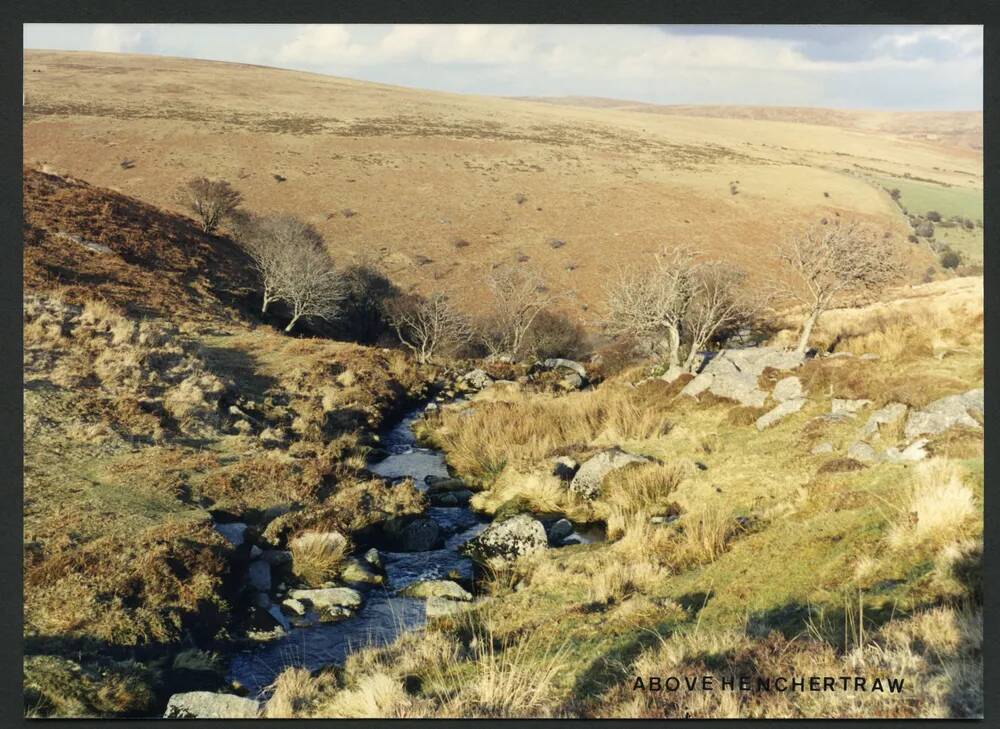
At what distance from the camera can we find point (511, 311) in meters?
29.7

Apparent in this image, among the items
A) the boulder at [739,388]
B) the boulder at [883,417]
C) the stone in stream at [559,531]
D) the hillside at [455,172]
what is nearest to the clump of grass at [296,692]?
the stone in stream at [559,531]

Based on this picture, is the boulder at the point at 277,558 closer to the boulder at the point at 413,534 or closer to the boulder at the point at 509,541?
the boulder at the point at 413,534

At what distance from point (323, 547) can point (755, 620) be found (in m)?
6.06

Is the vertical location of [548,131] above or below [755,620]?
above

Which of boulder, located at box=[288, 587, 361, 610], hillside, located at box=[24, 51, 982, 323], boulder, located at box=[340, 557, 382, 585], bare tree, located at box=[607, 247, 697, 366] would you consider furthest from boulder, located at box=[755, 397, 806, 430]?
hillside, located at box=[24, 51, 982, 323]

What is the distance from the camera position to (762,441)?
11641 millimetres

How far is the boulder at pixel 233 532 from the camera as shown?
30.8 ft

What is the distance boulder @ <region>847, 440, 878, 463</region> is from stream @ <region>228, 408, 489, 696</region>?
19.3 feet

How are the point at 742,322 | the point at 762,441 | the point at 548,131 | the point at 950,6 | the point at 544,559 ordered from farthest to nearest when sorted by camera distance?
1. the point at 548,131
2. the point at 742,322
3. the point at 762,441
4. the point at 544,559
5. the point at 950,6

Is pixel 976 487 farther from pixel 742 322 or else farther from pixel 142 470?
pixel 742 322

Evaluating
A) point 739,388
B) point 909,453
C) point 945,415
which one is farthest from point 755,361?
point 909,453

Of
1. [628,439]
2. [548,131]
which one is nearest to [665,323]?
[628,439]

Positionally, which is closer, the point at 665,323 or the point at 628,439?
the point at 628,439

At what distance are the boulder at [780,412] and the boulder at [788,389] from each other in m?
0.19
